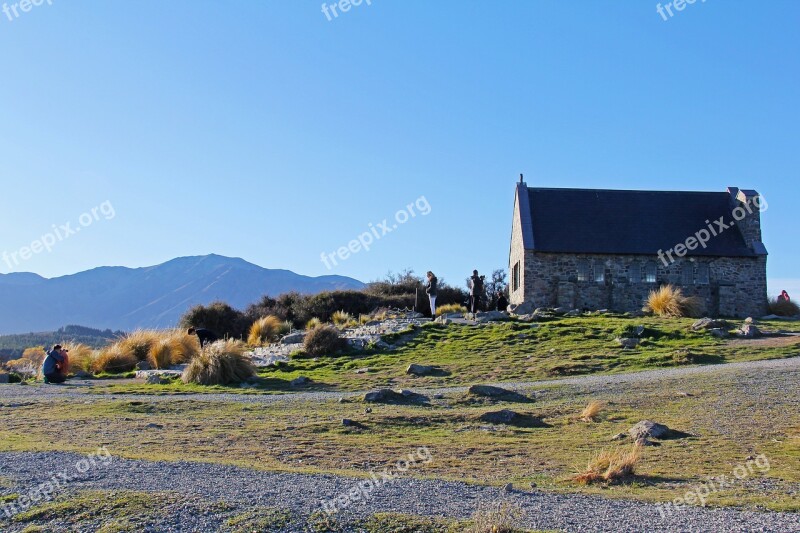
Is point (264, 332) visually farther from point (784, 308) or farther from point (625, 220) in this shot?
point (784, 308)

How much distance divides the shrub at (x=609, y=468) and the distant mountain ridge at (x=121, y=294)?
14011cm

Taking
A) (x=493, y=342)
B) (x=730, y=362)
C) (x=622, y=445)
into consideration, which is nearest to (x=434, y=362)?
(x=493, y=342)

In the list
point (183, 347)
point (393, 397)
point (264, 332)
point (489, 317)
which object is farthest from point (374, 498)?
point (264, 332)

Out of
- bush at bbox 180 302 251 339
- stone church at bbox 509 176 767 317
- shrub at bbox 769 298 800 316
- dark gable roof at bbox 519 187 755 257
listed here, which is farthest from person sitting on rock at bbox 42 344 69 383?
shrub at bbox 769 298 800 316

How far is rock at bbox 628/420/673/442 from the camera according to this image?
38.5 feet

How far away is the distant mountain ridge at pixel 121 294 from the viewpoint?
514ft

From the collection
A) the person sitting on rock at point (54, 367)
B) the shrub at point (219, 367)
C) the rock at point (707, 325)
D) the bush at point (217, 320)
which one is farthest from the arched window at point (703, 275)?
the person sitting on rock at point (54, 367)

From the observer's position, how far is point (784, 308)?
33969 mm

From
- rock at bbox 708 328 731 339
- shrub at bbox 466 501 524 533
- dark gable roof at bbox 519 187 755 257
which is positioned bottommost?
shrub at bbox 466 501 524 533

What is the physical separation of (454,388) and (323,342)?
7.61 metres

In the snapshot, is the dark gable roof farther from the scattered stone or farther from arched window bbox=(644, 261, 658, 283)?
the scattered stone

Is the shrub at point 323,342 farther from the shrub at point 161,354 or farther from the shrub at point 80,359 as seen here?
the shrub at point 80,359

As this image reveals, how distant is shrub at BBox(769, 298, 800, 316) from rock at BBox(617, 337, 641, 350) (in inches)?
582

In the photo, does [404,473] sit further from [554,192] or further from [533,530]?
[554,192]
